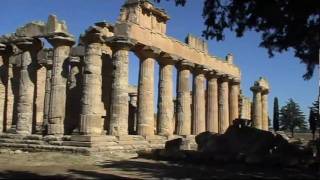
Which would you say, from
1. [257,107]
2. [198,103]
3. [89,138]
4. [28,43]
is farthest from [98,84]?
[257,107]

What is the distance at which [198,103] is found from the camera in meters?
37.6

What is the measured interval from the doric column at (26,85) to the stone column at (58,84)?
1.96 m

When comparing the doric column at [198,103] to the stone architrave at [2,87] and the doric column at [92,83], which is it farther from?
the stone architrave at [2,87]

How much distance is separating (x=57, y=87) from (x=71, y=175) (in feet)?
39.5

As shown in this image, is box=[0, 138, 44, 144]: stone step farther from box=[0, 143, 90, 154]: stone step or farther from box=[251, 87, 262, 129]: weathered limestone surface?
box=[251, 87, 262, 129]: weathered limestone surface

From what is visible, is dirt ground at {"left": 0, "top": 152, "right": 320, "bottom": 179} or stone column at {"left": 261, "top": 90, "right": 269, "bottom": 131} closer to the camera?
dirt ground at {"left": 0, "top": 152, "right": 320, "bottom": 179}

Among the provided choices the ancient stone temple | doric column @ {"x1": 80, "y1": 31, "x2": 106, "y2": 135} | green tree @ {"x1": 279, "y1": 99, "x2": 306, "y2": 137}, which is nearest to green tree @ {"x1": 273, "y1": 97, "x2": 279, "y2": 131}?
green tree @ {"x1": 279, "y1": 99, "x2": 306, "y2": 137}

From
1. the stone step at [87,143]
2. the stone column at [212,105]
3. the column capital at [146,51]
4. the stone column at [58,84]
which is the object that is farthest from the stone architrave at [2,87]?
the stone column at [212,105]

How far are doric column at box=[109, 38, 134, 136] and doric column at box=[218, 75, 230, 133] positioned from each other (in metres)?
15.0

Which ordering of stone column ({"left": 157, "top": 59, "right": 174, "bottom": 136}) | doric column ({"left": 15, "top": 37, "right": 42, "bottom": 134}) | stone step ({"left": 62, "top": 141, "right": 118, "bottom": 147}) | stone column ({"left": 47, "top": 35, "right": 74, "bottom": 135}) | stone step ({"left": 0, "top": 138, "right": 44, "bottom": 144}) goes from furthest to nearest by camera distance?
stone column ({"left": 157, "top": 59, "right": 174, "bottom": 136})
doric column ({"left": 15, "top": 37, "right": 42, "bottom": 134})
stone column ({"left": 47, "top": 35, "right": 74, "bottom": 135})
stone step ({"left": 0, "top": 138, "right": 44, "bottom": 144})
stone step ({"left": 62, "top": 141, "right": 118, "bottom": 147})

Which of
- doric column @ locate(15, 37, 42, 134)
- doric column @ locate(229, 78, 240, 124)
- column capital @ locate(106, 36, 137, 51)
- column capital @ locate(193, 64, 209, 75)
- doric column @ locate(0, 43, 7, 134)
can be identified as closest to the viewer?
column capital @ locate(106, 36, 137, 51)

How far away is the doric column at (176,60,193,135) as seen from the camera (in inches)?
1394

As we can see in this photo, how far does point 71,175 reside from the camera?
1719cm

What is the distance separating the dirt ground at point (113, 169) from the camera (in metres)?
17.2
